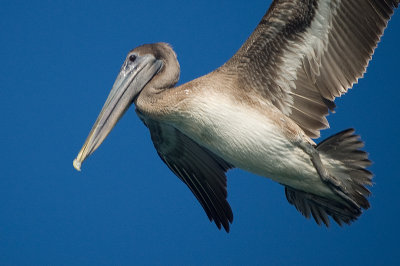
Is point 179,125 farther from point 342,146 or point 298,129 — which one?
point 342,146

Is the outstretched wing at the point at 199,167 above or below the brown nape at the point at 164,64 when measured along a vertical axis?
below

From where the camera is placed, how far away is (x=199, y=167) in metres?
5.43

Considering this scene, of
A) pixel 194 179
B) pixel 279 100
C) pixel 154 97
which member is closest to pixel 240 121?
pixel 279 100

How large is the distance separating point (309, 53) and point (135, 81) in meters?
1.45

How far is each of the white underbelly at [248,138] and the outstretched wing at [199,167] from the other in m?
0.72

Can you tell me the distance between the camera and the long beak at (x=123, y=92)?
490 cm

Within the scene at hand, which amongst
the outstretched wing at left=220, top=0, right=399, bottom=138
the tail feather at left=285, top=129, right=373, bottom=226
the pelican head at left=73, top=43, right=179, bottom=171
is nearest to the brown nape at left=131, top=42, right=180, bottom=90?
the pelican head at left=73, top=43, right=179, bottom=171

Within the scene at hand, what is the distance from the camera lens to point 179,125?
15.2 ft

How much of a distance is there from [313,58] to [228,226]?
161cm

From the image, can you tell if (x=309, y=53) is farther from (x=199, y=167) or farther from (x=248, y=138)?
(x=199, y=167)

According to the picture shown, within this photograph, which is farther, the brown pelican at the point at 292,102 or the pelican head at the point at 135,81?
the pelican head at the point at 135,81

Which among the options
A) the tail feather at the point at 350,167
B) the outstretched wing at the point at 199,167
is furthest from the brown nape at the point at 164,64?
the tail feather at the point at 350,167

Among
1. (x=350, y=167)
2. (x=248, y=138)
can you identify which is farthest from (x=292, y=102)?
(x=350, y=167)

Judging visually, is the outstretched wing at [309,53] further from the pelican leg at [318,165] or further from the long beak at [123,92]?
the long beak at [123,92]
